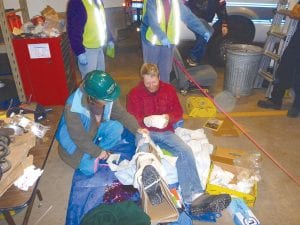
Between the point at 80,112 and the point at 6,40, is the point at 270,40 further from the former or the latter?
the point at 6,40

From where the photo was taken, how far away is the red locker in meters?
3.81

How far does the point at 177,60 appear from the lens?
15.5ft

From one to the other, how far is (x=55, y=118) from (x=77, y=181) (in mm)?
663

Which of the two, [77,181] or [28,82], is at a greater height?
[28,82]


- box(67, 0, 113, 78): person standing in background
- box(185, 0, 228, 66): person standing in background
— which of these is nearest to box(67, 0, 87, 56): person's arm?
box(67, 0, 113, 78): person standing in background

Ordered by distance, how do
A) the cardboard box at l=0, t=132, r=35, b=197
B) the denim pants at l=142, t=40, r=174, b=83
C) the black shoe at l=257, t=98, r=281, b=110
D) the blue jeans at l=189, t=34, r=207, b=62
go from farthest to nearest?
the blue jeans at l=189, t=34, r=207, b=62 → the black shoe at l=257, t=98, r=281, b=110 → the denim pants at l=142, t=40, r=174, b=83 → the cardboard box at l=0, t=132, r=35, b=197

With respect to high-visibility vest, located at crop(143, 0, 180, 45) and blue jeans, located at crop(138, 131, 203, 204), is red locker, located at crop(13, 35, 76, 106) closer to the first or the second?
high-visibility vest, located at crop(143, 0, 180, 45)

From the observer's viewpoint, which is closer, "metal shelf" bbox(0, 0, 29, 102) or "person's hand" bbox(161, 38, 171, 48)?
"metal shelf" bbox(0, 0, 29, 102)

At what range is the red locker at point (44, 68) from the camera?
381 centimetres

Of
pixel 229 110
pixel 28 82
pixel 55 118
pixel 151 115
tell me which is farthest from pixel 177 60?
pixel 55 118

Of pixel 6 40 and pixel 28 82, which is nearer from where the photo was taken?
pixel 6 40

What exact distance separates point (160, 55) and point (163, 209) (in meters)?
2.51

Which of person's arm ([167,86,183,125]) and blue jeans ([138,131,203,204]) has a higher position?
person's arm ([167,86,183,125])

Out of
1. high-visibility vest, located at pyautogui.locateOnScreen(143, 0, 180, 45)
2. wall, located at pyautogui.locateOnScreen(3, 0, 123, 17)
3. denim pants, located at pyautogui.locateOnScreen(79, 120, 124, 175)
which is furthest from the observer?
wall, located at pyautogui.locateOnScreen(3, 0, 123, 17)
